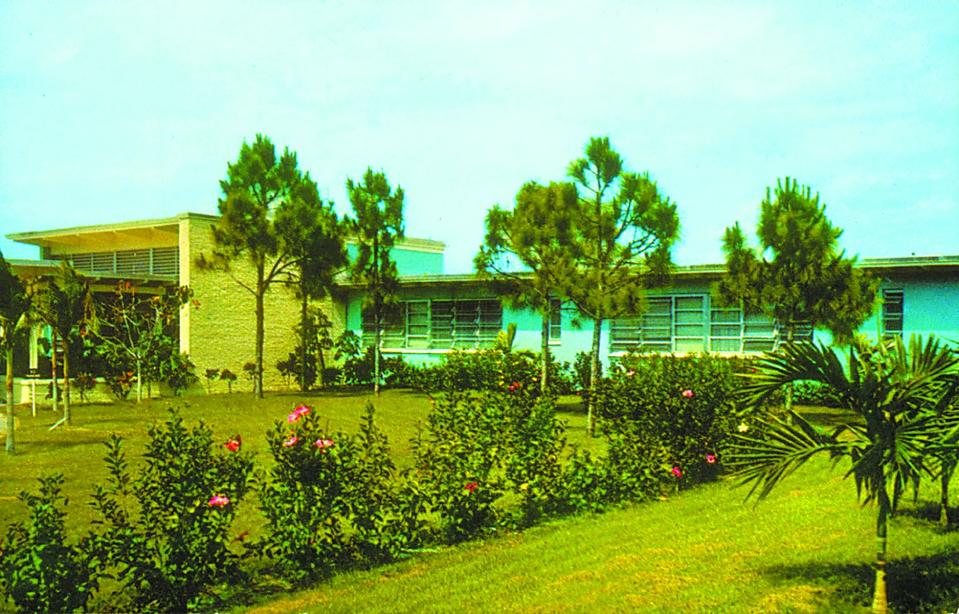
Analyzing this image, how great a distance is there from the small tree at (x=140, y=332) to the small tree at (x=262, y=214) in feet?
4.89

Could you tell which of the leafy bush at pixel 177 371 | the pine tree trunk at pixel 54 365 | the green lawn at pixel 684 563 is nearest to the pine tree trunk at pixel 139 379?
the leafy bush at pixel 177 371

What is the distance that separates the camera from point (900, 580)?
5.71 metres

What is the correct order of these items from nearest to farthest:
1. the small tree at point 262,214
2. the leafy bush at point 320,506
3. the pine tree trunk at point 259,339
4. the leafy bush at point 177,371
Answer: the leafy bush at point 320,506
the small tree at point 262,214
the leafy bush at point 177,371
the pine tree trunk at point 259,339

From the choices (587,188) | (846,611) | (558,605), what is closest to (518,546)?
(558,605)

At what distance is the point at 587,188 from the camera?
16.6 metres

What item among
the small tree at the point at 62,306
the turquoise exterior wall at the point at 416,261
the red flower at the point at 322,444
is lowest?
the red flower at the point at 322,444

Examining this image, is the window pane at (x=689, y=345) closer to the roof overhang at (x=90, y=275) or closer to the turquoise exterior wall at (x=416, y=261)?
the turquoise exterior wall at (x=416, y=261)

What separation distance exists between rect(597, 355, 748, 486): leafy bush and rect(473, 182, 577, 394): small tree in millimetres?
6049

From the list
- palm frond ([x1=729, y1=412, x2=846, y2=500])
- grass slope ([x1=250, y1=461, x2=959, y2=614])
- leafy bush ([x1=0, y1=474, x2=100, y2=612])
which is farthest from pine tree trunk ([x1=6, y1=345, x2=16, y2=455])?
palm frond ([x1=729, y1=412, x2=846, y2=500])

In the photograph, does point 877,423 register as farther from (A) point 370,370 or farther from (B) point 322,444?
(A) point 370,370

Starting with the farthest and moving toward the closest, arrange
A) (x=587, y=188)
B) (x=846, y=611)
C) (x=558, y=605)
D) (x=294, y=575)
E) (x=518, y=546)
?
(x=587, y=188) → (x=518, y=546) → (x=294, y=575) → (x=558, y=605) → (x=846, y=611)

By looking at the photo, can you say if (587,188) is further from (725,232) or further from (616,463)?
(616,463)

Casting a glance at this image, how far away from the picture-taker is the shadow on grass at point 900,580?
206 inches

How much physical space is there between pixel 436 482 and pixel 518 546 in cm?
94
